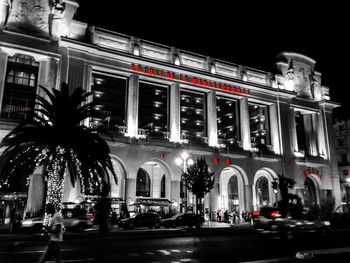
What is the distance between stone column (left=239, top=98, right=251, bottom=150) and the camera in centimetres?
3946

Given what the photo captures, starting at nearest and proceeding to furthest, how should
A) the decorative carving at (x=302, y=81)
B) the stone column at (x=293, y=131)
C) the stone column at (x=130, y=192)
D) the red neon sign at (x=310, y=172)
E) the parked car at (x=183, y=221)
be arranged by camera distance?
the parked car at (x=183, y=221) → the stone column at (x=130, y=192) → the red neon sign at (x=310, y=172) → the stone column at (x=293, y=131) → the decorative carving at (x=302, y=81)

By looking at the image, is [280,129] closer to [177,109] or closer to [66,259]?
[177,109]

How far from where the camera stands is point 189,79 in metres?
37.5

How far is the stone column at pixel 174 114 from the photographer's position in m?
35.2

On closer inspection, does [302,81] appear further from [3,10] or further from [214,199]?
[3,10]

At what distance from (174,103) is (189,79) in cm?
354

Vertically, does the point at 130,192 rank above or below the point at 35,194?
above

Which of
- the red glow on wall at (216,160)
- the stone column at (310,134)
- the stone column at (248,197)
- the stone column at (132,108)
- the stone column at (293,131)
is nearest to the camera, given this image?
the stone column at (132,108)

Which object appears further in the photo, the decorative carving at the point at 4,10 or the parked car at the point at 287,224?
the decorative carving at the point at 4,10

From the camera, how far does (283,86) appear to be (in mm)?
44344

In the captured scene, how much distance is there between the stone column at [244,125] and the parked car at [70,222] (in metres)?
22.1

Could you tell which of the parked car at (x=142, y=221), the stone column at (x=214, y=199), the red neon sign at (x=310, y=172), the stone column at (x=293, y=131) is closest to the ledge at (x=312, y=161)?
the red neon sign at (x=310, y=172)

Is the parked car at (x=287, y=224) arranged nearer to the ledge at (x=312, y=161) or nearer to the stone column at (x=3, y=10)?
the ledge at (x=312, y=161)

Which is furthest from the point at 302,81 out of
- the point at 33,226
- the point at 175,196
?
the point at 33,226
